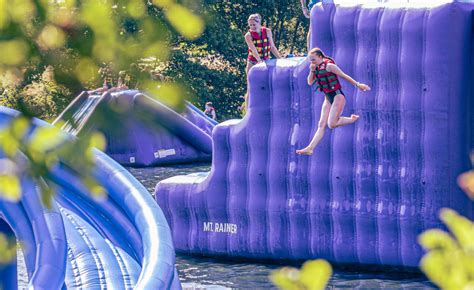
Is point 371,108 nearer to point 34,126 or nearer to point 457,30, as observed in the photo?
point 457,30

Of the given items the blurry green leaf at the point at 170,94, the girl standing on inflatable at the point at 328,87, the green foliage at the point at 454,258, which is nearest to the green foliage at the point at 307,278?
the green foliage at the point at 454,258

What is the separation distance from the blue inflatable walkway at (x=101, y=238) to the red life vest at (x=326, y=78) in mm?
2007

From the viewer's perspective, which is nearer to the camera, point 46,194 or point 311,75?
point 46,194

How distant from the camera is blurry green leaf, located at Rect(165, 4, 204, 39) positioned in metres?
1.34

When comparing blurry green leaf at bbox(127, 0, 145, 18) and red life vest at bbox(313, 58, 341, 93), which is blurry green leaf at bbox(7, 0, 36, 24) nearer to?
blurry green leaf at bbox(127, 0, 145, 18)

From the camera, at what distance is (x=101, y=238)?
10.3 meters

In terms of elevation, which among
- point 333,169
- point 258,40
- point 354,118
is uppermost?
point 258,40

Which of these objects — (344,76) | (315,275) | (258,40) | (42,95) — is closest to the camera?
(315,275)

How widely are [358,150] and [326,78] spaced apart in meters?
0.74

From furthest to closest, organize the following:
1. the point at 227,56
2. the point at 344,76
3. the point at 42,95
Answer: the point at 227,56 → the point at 344,76 → the point at 42,95

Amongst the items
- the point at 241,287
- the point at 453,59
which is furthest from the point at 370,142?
the point at 241,287

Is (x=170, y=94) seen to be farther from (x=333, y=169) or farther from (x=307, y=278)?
(x=333, y=169)

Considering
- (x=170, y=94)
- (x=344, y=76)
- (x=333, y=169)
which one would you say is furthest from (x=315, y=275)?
(x=333, y=169)

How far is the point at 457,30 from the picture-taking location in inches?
399
